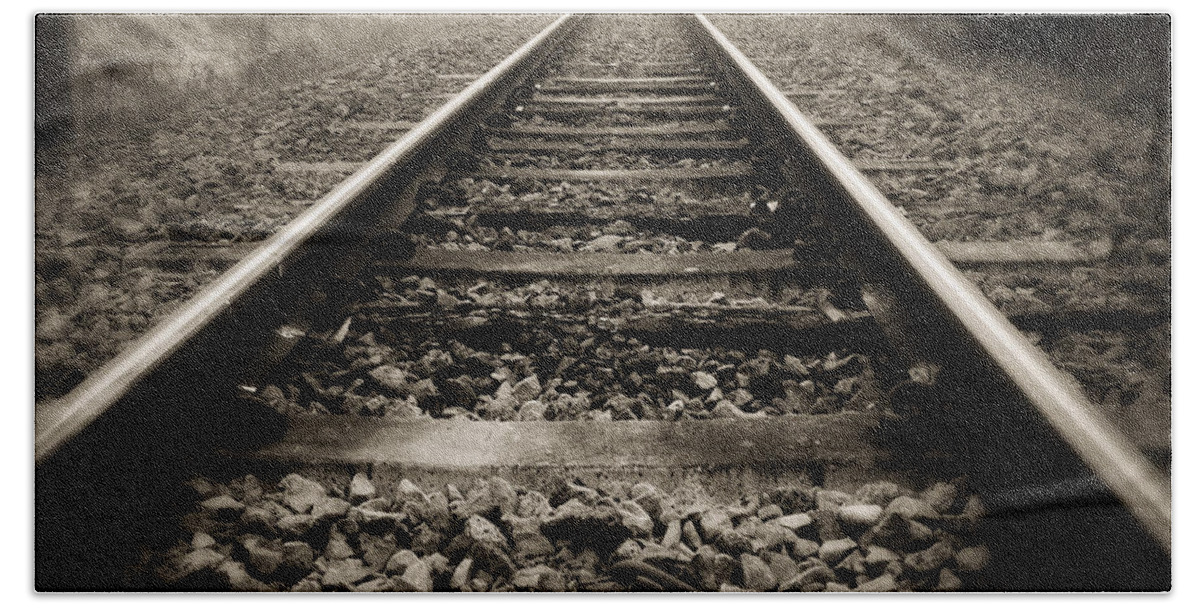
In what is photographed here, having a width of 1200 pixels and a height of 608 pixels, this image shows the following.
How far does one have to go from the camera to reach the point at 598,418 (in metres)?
1.33

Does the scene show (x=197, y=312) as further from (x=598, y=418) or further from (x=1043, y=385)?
(x=1043, y=385)

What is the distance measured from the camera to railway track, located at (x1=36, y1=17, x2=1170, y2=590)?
1219mm

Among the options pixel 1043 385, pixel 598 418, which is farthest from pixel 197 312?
pixel 1043 385

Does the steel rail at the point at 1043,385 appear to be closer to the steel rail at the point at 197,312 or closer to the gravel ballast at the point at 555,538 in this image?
the gravel ballast at the point at 555,538

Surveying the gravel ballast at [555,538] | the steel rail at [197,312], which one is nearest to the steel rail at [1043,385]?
the gravel ballast at [555,538]

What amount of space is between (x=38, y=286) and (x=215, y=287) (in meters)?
0.51

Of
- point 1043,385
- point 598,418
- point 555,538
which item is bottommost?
point 555,538

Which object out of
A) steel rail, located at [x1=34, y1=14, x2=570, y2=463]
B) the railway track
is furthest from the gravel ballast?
steel rail, located at [x1=34, y1=14, x2=570, y2=463]

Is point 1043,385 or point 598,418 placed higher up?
point 1043,385

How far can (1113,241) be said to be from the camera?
1.57m

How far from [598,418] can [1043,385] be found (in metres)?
0.68

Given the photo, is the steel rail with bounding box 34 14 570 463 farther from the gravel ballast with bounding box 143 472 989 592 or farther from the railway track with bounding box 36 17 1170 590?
the gravel ballast with bounding box 143 472 989 592

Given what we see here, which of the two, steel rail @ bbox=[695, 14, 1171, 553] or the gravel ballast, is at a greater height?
steel rail @ bbox=[695, 14, 1171, 553]

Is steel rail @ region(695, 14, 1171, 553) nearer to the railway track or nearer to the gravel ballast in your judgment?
the railway track
